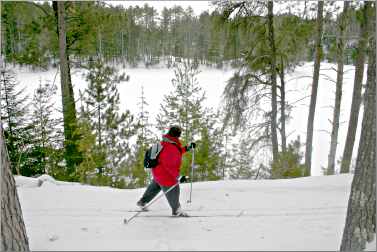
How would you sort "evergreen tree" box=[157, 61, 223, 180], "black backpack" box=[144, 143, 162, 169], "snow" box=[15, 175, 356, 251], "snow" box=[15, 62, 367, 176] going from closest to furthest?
1. "snow" box=[15, 175, 356, 251]
2. "black backpack" box=[144, 143, 162, 169]
3. "evergreen tree" box=[157, 61, 223, 180]
4. "snow" box=[15, 62, 367, 176]

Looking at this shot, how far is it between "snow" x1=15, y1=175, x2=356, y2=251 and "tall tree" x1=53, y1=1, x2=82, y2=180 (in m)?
4.19

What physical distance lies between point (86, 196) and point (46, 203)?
2.51 ft

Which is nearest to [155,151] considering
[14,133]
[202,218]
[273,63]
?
[202,218]

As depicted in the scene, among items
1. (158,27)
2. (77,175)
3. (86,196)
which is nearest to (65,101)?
(77,175)

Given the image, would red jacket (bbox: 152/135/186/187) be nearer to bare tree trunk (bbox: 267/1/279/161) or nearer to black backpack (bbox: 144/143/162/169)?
black backpack (bbox: 144/143/162/169)

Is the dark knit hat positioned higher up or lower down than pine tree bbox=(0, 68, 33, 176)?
higher up

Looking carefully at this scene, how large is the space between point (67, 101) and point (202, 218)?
7508 millimetres

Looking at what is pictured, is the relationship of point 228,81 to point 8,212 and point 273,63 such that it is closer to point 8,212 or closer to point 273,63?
point 273,63

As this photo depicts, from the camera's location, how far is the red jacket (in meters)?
5.43

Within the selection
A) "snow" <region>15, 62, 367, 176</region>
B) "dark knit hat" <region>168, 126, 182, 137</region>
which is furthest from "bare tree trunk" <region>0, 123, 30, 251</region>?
"snow" <region>15, 62, 367, 176</region>

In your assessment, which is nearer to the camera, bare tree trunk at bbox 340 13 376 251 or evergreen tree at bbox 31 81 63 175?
bare tree trunk at bbox 340 13 376 251

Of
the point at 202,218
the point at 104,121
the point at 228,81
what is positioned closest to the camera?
the point at 202,218

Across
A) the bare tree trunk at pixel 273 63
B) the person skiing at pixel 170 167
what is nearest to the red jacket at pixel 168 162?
the person skiing at pixel 170 167

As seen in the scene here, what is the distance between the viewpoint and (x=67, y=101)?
1115 centimetres
